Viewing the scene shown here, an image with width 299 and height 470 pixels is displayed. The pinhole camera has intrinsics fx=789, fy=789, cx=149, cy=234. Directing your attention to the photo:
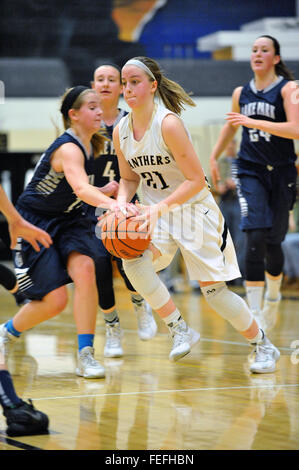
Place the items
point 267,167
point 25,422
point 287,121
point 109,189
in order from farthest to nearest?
point 267,167 → point 287,121 → point 109,189 → point 25,422

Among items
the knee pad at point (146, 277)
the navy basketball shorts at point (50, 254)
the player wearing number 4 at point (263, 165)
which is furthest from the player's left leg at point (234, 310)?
the player wearing number 4 at point (263, 165)

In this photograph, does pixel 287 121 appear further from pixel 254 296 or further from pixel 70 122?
pixel 70 122

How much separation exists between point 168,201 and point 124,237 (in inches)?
10.1

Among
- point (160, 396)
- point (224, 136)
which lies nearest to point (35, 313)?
point (160, 396)

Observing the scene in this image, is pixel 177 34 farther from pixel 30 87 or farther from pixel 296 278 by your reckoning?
pixel 296 278

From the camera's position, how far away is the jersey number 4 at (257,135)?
479 centimetres

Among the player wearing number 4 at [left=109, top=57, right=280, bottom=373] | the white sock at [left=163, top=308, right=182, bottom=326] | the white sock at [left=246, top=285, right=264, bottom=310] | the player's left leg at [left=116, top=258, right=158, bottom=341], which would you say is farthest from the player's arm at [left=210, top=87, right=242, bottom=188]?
the white sock at [left=163, top=308, right=182, bottom=326]

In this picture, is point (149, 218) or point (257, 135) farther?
point (257, 135)

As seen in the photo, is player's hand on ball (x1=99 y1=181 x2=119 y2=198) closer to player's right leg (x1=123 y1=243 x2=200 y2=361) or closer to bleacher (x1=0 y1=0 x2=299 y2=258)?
player's right leg (x1=123 y1=243 x2=200 y2=361)

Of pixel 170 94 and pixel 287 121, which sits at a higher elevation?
pixel 170 94

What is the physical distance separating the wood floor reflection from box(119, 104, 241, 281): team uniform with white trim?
0.55 meters

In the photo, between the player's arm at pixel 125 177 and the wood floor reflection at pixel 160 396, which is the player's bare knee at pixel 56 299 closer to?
the wood floor reflection at pixel 160 396

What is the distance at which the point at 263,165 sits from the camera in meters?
4.79

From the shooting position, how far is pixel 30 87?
1198cm
